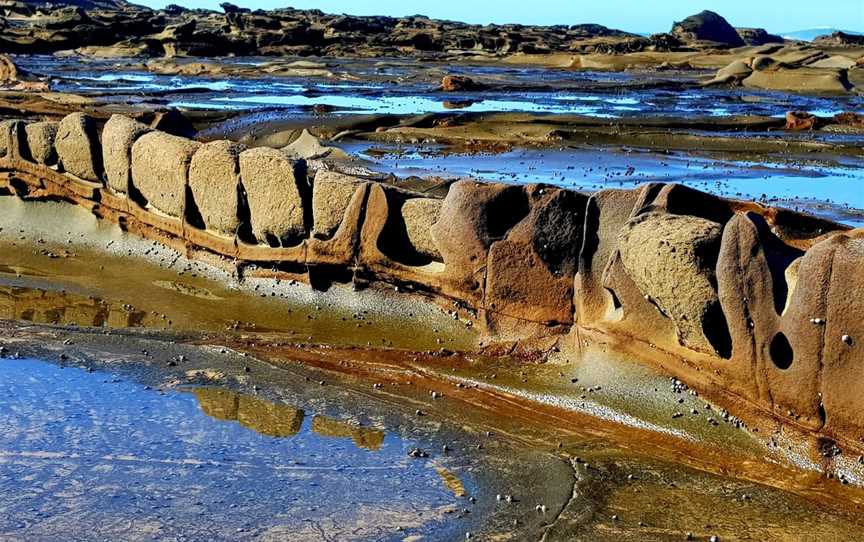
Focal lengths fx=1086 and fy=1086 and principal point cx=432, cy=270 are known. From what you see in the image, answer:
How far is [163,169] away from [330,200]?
1574mm

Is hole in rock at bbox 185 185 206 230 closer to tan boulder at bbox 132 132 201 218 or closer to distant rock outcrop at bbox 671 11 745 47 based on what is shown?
tan boulder at bbox 132 132 201 218

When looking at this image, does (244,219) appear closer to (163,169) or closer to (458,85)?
(163,169)

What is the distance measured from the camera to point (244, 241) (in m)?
6.83

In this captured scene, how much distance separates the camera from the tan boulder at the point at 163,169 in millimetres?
7102

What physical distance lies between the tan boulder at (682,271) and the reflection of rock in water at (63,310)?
287 centimetres

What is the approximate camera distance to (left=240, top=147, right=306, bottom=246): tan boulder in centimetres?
641

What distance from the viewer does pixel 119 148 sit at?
24.9 feet

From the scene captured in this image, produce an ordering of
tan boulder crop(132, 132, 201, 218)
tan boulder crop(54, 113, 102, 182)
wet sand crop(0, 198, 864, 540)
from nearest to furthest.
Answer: wet sand crop(0, 198, 864, 540), tan boulder crop(132, 132, 201, 218), tan boulder crop(54, 113, 102, 182)

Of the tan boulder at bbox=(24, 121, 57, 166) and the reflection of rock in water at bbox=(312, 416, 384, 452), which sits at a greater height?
the tan boulder at bbox=(24, 121, 57, 166)

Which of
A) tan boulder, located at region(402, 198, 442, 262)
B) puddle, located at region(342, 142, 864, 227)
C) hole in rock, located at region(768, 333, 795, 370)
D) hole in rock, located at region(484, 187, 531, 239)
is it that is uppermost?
hole in rock, located at region(484, 187, 531, 239)

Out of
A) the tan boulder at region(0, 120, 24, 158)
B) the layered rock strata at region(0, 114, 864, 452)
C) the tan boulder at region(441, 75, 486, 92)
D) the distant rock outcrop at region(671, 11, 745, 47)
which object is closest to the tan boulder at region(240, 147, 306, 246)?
the layered rock strata at region(0, 114, 864, 452)

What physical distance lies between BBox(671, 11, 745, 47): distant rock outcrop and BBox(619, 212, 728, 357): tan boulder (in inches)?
2103

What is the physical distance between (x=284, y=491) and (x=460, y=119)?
12.4 m

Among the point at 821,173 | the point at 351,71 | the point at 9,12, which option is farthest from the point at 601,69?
the point at 9,12
